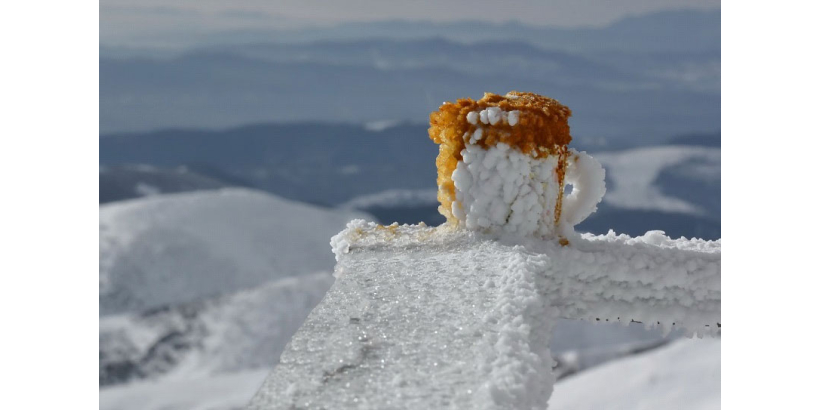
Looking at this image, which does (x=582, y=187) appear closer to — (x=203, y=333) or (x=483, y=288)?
(x=483, y=288)

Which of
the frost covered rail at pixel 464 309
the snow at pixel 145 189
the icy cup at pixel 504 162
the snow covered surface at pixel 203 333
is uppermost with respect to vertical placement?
the icy cup at pixel 504 162

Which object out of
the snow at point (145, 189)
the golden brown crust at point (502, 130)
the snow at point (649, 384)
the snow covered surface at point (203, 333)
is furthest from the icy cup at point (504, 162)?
the snow at point (145, 189)

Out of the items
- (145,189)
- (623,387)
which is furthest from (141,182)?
(623,387)

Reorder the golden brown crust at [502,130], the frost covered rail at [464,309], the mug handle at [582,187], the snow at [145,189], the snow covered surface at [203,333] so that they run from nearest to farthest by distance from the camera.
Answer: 1. the frost covered rail at [464,309]
2. the golden brown crust at [502,130]
3. the mug handle at [582,187]
4. the snow covered surface at [203,333]
5. the snow at [145,189]

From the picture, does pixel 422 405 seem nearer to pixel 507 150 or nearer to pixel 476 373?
pixel 476 373

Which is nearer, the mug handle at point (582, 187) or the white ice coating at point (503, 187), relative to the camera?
the white ice coating at point (503, 187)

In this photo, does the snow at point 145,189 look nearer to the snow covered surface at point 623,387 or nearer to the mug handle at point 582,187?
the snow covered surface at point 623,387
